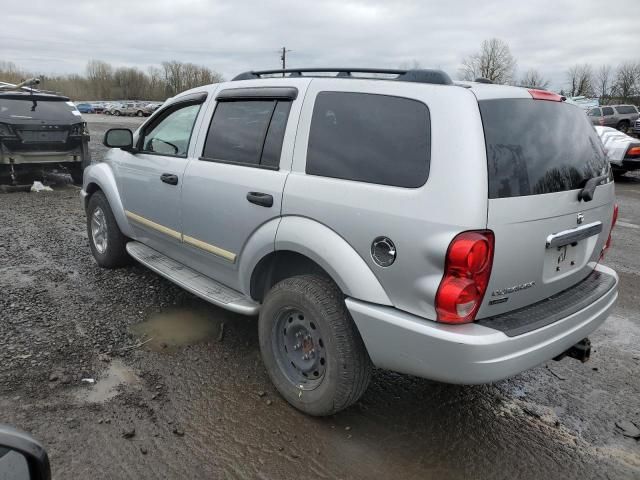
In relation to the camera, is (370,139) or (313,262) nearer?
(370,139)

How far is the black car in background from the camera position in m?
8.73

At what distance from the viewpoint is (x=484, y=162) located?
2.27 m

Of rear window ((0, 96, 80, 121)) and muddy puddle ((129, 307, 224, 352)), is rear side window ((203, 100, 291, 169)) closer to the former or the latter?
muddy puddle ((129, 307, 224, 352))

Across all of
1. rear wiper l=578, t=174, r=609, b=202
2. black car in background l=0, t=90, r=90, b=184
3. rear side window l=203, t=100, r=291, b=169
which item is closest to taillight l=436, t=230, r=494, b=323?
rear wiper l=578, t=174, r=609, b=202

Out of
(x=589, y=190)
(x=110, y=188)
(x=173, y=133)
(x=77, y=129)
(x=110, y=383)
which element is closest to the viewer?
(x=589, y=190)

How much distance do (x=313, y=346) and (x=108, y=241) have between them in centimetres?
299

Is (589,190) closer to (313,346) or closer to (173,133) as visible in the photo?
(313,346)

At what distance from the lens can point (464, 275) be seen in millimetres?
2213

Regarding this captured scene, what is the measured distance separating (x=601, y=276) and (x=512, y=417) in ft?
3.45

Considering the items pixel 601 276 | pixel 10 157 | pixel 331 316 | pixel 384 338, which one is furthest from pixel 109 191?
pixel 10 157

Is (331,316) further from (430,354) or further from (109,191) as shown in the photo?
(109,191)

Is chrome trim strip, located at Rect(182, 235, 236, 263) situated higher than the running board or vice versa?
chrome trim strip, located at Rect(182, 235, 236, 263)

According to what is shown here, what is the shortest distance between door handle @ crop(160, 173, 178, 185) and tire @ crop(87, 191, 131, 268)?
1.23m

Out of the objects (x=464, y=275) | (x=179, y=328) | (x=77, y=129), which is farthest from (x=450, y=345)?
(x=77, y=129)
